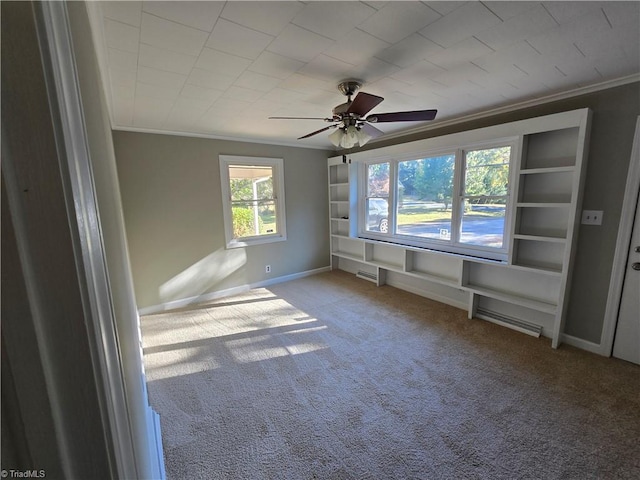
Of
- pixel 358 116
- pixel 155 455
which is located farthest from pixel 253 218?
pixel 155 455

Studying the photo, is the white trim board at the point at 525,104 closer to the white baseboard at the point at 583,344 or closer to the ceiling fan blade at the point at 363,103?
the ceiling fan blade at the point at 363,103

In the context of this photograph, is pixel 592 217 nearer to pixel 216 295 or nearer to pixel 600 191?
pixel 600 191

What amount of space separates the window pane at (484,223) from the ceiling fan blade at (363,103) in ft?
6.85

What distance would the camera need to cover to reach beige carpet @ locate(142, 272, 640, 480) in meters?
1.69

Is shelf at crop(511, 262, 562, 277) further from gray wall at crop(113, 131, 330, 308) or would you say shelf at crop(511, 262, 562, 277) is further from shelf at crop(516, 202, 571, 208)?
gray wall at crop(113, 131, 330, 308)

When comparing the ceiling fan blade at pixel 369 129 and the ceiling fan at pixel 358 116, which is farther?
the ceiling fan blade at pixel 369 129

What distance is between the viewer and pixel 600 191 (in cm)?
257

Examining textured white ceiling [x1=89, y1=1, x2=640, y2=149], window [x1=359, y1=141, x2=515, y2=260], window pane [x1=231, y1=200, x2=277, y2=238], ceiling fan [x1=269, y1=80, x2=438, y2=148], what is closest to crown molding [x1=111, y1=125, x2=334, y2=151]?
textured white ceiling [x1=89, y1=1, x2=640, y2=149]

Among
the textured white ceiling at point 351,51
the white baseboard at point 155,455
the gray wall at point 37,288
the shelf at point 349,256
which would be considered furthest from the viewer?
the shelf at point 349,256

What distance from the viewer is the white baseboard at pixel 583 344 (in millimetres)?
2689

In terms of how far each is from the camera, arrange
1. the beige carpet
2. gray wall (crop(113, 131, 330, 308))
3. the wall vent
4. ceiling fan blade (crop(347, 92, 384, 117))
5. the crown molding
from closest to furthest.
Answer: the beige carpet → ceiling fan blade (crop(347, 92, 384, 117)) → the wall vent → the crown molding → gray wall (crop(113, 131, 330, 308))

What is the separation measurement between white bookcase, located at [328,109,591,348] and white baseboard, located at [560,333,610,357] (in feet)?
0.28

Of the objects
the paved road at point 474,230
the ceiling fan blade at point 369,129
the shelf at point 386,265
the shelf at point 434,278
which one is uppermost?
the ceiling fan blade at point 369,129

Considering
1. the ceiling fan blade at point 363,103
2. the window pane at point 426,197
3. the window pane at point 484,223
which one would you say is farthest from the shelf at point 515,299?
the ceiling fan blade at point 363,103
